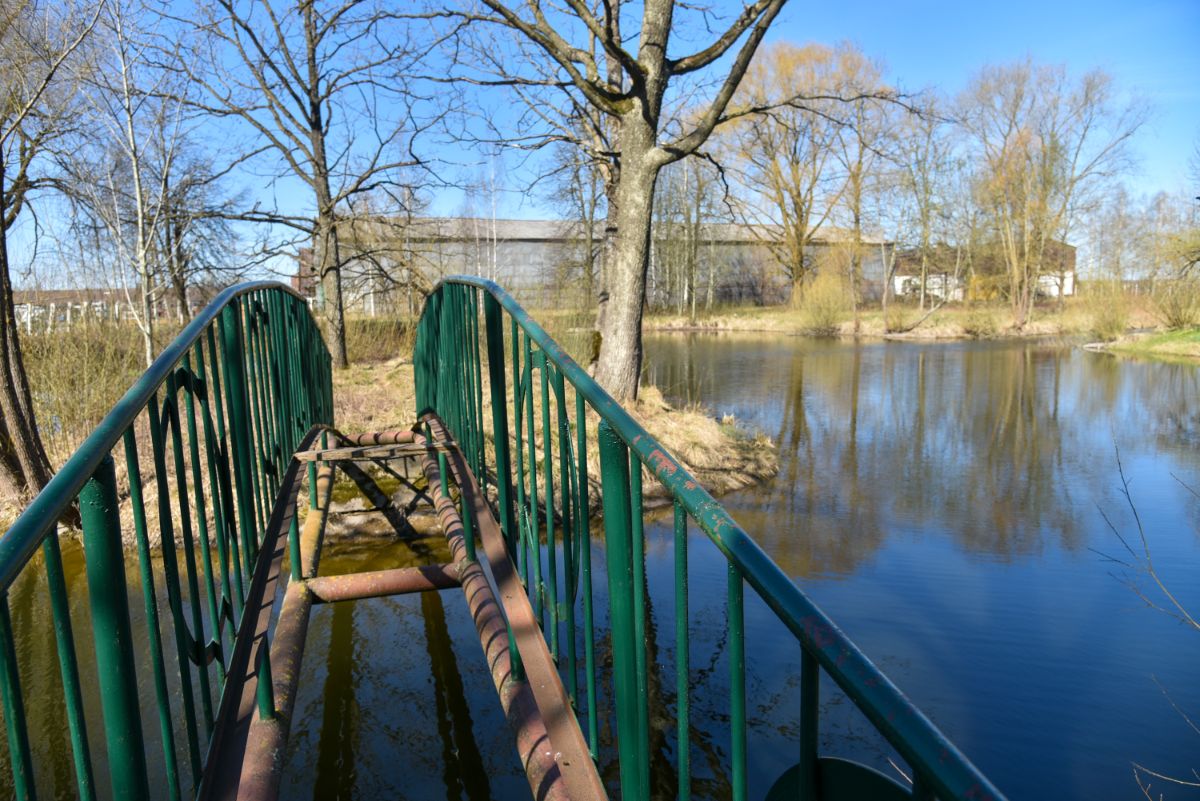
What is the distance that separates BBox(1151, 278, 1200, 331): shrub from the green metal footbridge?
23.8 m

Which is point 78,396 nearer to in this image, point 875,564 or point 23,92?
point 23,92

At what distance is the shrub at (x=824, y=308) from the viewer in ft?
97.7

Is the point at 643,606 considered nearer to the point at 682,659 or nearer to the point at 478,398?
the point at 682,659

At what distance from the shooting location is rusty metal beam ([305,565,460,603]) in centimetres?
367

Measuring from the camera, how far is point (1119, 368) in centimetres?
1766

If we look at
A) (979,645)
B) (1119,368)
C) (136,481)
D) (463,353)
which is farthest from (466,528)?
(1119,368)

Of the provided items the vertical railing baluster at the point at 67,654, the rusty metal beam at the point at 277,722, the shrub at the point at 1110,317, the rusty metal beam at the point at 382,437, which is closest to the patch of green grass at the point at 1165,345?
the shrub at the point at 1110,317

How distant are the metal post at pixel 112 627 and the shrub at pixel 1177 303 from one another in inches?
1022

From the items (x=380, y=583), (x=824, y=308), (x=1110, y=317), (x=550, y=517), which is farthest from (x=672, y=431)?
(x=824, y=308)

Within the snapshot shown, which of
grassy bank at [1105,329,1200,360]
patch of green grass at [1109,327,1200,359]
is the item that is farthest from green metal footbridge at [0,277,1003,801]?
patch of green grass at [1109,327,1200,359]

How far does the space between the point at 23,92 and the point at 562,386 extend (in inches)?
277

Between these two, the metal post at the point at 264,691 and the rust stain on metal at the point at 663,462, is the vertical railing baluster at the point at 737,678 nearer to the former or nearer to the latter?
the rust stain on metal at the point at 663,462

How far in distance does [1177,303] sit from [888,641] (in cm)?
2366

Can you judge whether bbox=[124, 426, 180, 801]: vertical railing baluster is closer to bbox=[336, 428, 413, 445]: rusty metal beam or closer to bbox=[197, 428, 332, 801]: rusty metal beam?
bbox=[197, 428, 332, 801]: rusty metal beam
